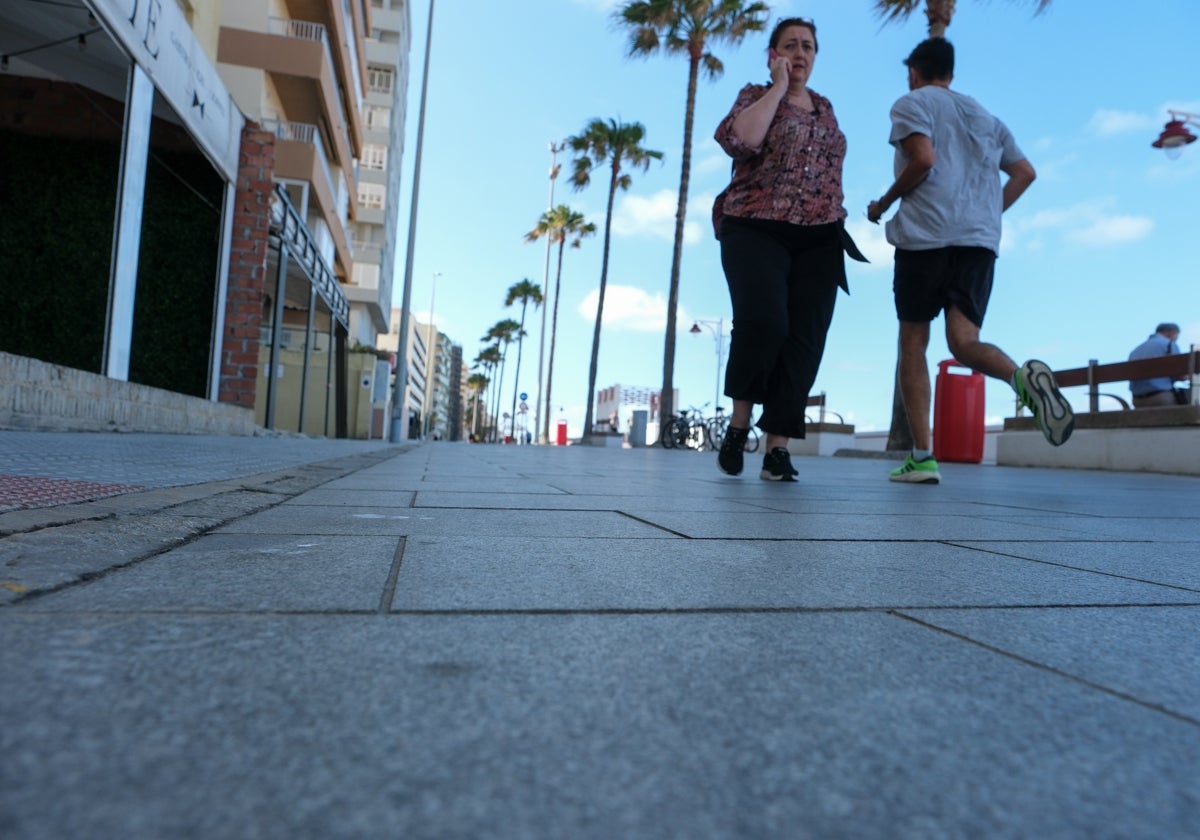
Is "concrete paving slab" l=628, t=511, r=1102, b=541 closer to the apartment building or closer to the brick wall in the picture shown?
the apartment building

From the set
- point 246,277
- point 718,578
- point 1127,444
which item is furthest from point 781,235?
point 246,277

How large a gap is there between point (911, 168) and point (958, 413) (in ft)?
22.3

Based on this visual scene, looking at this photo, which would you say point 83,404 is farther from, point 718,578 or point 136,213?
A: point 718,578

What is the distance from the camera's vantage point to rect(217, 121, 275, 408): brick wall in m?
10.6

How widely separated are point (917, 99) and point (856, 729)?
4605mm

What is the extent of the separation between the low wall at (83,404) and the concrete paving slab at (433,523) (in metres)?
3.86

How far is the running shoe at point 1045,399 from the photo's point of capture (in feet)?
13.2

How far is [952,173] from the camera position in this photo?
4.49m

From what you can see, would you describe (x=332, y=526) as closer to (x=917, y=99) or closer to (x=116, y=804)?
(x=116, y=804)

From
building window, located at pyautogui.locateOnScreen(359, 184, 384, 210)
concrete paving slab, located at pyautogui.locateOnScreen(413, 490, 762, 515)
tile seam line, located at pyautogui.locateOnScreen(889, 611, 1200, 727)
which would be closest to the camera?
tile seam line, located at pyautogui.locateOnScreen(889, 611, 1200, 727)

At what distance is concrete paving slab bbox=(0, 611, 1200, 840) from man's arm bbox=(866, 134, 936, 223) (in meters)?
4.05

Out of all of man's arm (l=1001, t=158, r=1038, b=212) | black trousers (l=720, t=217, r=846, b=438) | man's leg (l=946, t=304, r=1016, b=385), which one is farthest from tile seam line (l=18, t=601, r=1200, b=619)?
man's arm (l=1001, t=158, r=1038, b=212)

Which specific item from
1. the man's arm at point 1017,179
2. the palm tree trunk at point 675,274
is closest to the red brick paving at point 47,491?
the man's arm at point 1017,179

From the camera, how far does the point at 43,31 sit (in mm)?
7742
